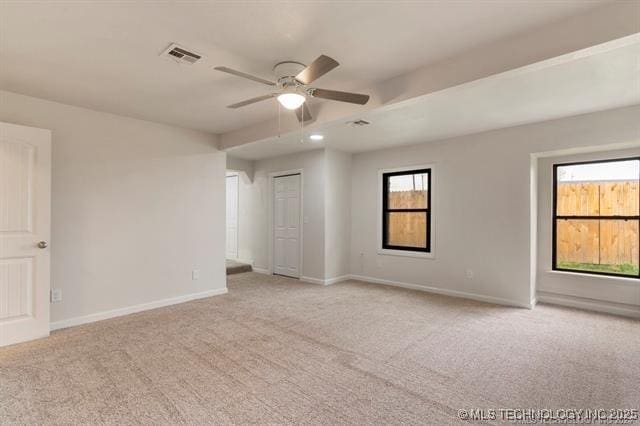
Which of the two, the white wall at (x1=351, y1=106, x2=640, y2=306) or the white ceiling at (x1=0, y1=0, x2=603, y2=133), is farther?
the white wall at (x1=351, y1=106, x2=640, y2=306)

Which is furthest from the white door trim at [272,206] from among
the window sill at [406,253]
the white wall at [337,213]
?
the window sill at [406,253]

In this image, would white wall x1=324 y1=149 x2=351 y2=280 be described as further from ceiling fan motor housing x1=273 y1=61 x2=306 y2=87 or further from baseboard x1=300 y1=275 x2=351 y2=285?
ceiling fan motor housing x1=273 y1=61 x2=306 y2=87

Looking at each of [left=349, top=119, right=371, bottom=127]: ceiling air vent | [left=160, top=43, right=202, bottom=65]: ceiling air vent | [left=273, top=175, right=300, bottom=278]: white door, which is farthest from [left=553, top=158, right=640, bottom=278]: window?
[left=160, top=43, right=202, bottom=65]: ceiling air vent

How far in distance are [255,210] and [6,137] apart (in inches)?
168

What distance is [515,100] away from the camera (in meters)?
3.42

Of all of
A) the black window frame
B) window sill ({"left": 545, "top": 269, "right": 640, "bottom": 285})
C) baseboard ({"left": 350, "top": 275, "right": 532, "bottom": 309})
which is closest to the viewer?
window sill ({"left": 545, "top": 269, "right": 640, "bottom": 285})

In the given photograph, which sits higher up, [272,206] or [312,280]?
[272,206]

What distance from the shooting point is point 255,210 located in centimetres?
693

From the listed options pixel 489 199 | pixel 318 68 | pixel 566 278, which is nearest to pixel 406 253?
pixel 489 199

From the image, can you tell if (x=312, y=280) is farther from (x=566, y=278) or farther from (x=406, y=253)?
(x=566, y=278)

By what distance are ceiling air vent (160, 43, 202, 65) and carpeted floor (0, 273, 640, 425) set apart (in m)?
2.44

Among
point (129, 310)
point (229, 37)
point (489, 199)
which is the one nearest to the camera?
point (229, 37)

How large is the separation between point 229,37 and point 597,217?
16.1 ft

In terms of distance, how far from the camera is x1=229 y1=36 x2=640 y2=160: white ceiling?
8.20ft
